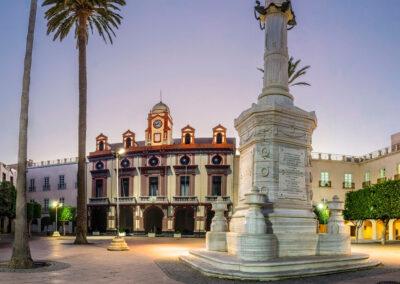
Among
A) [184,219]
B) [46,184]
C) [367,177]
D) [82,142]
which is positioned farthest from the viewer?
[46,184]

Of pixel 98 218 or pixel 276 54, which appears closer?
pixel 276 54

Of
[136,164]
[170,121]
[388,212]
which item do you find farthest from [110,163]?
[388,212]

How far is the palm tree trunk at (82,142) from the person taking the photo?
30.3 m

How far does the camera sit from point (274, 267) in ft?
40.1

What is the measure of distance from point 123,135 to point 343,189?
33.5 meters

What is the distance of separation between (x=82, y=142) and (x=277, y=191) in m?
19.5

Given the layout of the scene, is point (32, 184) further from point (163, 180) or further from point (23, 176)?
point (23, 176)

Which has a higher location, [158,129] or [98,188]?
[158,129]

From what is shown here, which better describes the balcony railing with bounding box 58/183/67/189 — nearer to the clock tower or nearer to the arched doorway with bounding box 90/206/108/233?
the arched doorway with bounding box 90/206/108/233

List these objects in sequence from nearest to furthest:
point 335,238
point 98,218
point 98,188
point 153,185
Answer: point 335,238
point 153,185
point 98,188
point 98,218

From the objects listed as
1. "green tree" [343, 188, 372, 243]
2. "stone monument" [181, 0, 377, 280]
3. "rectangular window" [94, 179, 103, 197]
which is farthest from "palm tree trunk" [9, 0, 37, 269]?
"rectangular window" [94, 179, 103, 197]

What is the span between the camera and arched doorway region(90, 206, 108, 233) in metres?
64.1

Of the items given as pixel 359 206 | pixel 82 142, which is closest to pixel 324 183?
pixel 359 206

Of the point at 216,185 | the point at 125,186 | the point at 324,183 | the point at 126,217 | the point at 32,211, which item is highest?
the point at 324,183
